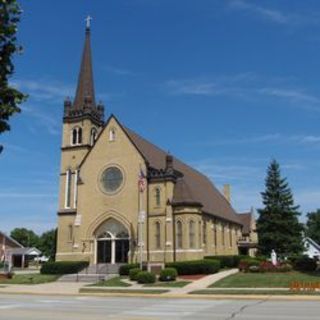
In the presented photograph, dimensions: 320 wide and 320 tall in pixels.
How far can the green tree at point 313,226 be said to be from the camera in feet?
420

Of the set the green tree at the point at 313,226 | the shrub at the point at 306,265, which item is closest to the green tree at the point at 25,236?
the green tree at the point at 313,226

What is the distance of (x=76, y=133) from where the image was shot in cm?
6106

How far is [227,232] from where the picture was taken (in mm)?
67188

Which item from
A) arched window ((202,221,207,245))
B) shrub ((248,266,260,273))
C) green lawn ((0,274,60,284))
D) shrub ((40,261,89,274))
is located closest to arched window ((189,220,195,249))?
arched window ((202,221,207,245))

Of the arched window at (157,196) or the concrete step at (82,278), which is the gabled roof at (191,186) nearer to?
the arched window at (157,196)

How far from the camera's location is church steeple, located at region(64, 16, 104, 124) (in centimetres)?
6116

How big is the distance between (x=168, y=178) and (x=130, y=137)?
6.38 metres

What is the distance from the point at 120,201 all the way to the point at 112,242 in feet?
13.7

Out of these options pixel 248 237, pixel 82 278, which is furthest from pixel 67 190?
pixel 248 237

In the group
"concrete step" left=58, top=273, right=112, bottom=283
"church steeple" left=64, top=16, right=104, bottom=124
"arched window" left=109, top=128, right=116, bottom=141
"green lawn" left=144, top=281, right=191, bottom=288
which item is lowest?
"green lawn" left=144, top=281, right=191, bottom=288

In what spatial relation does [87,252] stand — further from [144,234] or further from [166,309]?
[166,309]

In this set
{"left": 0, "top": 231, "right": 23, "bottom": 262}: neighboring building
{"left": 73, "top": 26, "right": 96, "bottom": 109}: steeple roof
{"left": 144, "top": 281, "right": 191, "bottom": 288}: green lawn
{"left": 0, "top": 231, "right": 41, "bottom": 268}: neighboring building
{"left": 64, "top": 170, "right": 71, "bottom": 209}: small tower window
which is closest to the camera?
{"left": 144, "top": 281, "right": 191, "bottom": 288}: green lawn

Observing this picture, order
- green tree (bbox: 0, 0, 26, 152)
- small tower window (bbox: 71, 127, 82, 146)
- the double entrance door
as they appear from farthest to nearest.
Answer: small tower window (bbox: 71, 127, 82, 146) → the double entrance door → green tree (bbox: 0, 0, 26, 152)

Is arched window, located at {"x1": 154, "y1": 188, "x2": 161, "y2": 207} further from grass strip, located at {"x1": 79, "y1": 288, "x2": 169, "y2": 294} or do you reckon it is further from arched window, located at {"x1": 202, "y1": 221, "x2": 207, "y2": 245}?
grass strip, located at {"x1": 79, "y1": 288, "x2": 169, "y2": 294}
